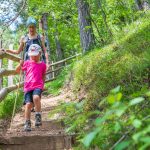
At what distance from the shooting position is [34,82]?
17.3ft

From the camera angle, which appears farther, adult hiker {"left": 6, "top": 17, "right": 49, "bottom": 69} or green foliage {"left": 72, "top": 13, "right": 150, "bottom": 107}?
adult hiker {"left": 6, "top": 17, "right": 49, "bottom": 69}

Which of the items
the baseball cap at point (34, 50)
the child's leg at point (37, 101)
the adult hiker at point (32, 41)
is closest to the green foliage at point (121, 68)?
the child's leg at point (37, 101)

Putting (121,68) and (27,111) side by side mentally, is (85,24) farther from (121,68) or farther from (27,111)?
(27,111)

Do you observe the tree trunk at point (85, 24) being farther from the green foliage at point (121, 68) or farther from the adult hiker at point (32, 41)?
the adult hiker at point (32, 41)

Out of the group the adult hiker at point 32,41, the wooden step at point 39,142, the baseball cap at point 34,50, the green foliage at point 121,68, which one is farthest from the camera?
the adult hiker at point 32,41

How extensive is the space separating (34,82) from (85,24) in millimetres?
5302

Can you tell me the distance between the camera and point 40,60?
5.68m

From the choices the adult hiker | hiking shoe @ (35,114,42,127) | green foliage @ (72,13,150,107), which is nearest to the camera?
green foliage @ (72,13,150,107)

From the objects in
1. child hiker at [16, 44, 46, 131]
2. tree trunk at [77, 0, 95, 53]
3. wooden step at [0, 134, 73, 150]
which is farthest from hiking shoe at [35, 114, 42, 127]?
tree trunk at [77, 0, 95, 53]

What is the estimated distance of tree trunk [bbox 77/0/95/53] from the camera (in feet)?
33.1

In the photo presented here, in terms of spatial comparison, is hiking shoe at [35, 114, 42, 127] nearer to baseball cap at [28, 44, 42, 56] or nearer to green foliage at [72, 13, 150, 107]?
green foliage at [72, 13, 150, 107]

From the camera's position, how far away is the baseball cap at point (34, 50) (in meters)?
5.42

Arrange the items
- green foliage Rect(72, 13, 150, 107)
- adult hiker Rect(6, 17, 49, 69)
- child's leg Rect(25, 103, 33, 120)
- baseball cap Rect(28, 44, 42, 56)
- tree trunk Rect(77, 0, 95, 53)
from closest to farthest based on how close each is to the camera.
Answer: green foliage Rect(72, 13, 150, 107)
child's leg Rect(25, 103, 33, 120)
baseball cap Rect(28, 44, 42, 56)
adult hiker Rect(6, 17, 49, 69)
tree trunk Rect(77, 0, 95, 53)

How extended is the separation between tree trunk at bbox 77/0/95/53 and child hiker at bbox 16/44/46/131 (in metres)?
4.85
